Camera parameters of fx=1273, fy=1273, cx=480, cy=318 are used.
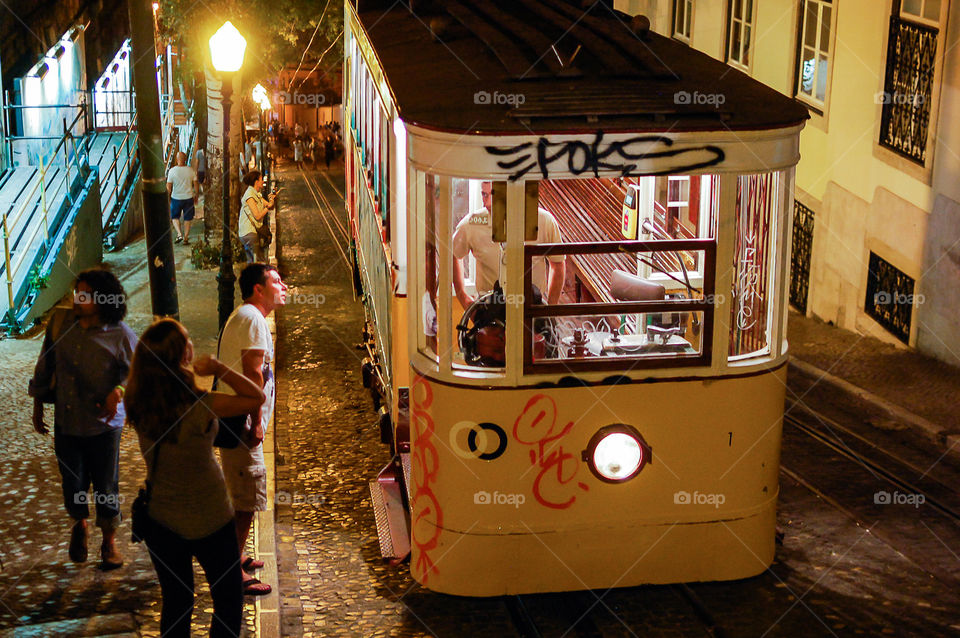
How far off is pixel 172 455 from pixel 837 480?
4920mm

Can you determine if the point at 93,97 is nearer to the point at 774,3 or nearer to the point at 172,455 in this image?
the point at 774,3

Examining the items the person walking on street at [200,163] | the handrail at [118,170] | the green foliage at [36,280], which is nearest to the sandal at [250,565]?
the green foliage at [36,280]

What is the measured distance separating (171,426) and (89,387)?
1563 millimetres

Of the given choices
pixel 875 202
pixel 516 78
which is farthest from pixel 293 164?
pixel 516 78

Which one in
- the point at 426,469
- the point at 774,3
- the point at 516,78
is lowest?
the point at 426,469

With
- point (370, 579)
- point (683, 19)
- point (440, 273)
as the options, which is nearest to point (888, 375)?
point (370, 579)

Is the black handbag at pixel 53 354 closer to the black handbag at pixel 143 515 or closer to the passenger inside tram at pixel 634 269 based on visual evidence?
the black handbag at pixel 143 515

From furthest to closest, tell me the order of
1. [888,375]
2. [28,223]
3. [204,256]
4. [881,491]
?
1. [204,256]
2. [28,223]
3. [888,375]
4. [881,491]

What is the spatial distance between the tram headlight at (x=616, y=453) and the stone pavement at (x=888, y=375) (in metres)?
3.92

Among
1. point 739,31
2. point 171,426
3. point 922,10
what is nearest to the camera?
point 171,426

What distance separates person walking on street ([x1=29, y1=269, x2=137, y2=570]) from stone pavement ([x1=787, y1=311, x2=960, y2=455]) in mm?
5997

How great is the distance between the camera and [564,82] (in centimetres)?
653

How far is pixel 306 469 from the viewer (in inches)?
353

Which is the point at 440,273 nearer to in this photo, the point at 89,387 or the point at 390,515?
the point at 89,387
